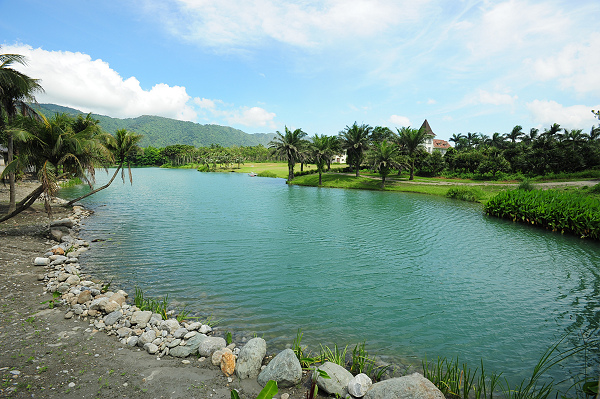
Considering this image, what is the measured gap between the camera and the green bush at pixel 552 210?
24.5m

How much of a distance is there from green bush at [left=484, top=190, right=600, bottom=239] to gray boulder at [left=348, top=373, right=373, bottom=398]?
2831cm

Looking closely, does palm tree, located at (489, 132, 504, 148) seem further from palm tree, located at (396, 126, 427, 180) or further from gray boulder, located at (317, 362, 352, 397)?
gray boulder, located at (317, 362, 352, 397)

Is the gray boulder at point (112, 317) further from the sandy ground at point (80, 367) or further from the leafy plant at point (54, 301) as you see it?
the leafy plant at point (54, 301)

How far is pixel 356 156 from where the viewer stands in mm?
72000

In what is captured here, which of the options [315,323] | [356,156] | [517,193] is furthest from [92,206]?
[356,156]

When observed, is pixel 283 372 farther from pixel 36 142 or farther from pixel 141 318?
pixel 36 142

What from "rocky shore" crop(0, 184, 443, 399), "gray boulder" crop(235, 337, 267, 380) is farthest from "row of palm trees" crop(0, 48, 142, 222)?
"gray boulder" crop(235, 337, 267, 380)

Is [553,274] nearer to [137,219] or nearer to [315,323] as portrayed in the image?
[315,323]

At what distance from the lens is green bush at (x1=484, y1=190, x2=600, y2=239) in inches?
965

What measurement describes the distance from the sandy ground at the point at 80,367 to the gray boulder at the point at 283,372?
0.58 ft

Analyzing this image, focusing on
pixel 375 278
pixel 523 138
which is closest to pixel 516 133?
pixel 523 138

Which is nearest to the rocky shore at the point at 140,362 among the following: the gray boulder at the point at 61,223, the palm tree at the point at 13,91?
the gray boulder at the point at 61,223

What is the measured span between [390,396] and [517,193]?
35.5 meters

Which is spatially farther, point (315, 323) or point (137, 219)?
point (137, 219)
